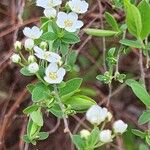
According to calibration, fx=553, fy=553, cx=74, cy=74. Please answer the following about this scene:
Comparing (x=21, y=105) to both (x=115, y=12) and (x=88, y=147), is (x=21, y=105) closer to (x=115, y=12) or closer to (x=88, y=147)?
(x=115, y=12)

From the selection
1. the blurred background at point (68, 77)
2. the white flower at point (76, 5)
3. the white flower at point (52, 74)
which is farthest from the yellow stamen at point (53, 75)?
the blurred background at point (68, 77)

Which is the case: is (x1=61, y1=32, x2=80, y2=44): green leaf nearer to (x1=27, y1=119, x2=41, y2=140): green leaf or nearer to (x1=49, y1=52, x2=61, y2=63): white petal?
(x1=49, y1=52, x2=61, y2=63): white petal

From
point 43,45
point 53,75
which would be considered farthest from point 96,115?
point 43,45

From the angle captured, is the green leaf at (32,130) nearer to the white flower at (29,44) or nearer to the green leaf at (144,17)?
the white flower at (29,44)

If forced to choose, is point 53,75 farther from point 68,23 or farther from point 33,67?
point 68,23

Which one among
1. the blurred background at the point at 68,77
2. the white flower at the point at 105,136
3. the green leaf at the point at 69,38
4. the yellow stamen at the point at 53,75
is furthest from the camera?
the blurred background at the point at 68,77

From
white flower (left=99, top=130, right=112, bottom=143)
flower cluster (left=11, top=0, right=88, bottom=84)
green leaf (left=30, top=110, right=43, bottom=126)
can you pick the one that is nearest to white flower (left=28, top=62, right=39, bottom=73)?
flower cluster (left=11, top=0, right=88, bottom=84)

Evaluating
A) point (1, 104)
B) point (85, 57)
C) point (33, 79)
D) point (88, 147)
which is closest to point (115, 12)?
point (85, 57)

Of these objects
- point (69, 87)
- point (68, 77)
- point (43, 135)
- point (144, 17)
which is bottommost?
point (68, 77)
